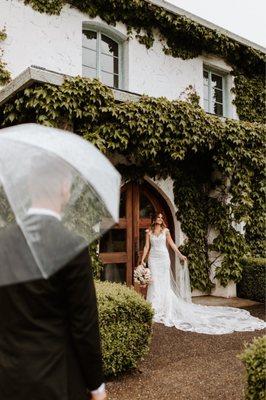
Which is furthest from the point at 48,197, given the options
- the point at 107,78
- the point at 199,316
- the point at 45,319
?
the point at 107,78

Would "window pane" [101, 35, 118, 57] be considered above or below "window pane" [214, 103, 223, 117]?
above

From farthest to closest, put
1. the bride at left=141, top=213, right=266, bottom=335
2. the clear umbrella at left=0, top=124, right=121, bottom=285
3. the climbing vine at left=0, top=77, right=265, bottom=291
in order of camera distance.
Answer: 1. the bride at left=141, top=213, right=266, bottom=335
2. the climbing vine at left=0, top=77, right=265, bottom=291
3. the clear umbrella at left=0, top=124, right=121, bottom=285

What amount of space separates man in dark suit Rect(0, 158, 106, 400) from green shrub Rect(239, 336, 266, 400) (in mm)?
1620

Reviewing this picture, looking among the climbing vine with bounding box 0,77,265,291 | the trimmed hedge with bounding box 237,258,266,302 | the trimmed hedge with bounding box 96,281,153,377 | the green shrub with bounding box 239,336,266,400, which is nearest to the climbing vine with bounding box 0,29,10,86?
the climbing vine with bounding box 0,77,265,291

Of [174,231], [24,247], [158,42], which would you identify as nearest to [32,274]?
[24,247]

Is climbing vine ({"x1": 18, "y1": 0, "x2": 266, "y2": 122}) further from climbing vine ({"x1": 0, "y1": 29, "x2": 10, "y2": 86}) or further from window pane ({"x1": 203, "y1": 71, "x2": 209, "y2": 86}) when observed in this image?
climbing vine ({"x1": 0, "y1": 29, "x2": 10, "y2": 86})

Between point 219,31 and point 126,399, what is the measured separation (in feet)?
33.0

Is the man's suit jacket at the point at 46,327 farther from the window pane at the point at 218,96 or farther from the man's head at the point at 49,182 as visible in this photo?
the window pane at the point at 218,96

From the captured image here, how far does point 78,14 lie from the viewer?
9.29 metres

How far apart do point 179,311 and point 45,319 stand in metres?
6.34

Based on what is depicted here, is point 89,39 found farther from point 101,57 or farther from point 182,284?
point 182,284

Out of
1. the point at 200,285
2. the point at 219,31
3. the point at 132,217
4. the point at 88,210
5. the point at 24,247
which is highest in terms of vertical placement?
the point at 219,31

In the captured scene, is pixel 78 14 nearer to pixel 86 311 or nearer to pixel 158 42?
pixel 158 42

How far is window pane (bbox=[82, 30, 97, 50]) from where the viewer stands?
969 cm
